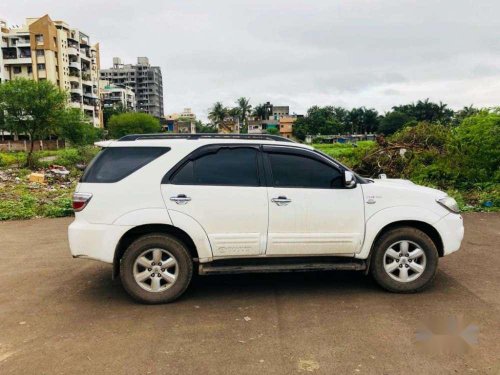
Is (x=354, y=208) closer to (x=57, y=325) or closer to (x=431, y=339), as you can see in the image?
(x=431, y=339)

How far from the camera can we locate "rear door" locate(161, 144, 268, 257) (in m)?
4.75

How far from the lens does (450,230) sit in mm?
5078

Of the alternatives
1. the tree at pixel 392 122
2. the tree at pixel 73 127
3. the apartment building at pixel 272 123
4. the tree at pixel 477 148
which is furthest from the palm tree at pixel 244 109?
the tree at pixel 477 148

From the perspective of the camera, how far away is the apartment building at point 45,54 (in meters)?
70.1

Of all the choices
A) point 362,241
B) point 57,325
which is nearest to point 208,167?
point 362,241

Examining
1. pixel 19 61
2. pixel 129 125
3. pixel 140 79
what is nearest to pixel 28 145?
pixel 129 125

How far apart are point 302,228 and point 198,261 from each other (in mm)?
1212

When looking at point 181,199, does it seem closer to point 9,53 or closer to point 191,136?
point 191,136

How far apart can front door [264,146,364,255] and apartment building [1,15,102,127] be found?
67.7m

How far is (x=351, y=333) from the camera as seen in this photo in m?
4.06

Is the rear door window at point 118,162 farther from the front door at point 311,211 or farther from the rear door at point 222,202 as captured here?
the front door at point 311,211

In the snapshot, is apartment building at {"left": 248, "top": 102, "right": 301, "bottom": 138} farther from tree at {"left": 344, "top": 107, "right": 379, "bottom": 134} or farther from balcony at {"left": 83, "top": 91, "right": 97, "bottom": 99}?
balcony at {"left": 83, "top": 91, "right": 97, "bottom": 99}

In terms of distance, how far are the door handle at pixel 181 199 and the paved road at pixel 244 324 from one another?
3.75ft

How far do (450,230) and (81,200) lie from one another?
4165 millimetres
